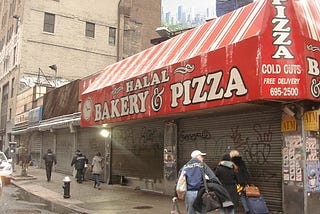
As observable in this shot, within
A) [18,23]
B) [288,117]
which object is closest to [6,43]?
[18,23]

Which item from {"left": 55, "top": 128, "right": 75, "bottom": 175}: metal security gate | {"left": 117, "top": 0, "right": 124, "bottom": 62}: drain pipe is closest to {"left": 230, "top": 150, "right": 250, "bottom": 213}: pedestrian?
{"left": 55, "top": 128, "right": 75, "bottom": 175}: metal security gate

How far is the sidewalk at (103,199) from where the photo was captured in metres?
11.4

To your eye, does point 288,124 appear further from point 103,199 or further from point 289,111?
point 103,199

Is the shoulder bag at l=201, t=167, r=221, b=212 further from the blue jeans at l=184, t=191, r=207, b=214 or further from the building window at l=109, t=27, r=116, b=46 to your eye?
the building window at l=109, t=27, r=116, b=46

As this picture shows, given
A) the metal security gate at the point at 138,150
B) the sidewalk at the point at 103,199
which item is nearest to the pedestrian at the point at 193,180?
the sidewalk at the point at 103,199

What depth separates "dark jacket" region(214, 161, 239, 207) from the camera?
9.04 meters

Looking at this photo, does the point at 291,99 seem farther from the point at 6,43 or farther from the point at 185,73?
the point at 6,43

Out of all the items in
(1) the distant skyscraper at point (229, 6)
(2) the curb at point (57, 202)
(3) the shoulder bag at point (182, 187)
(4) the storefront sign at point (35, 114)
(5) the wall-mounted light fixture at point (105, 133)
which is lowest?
(2) the curb at point (57, 202)

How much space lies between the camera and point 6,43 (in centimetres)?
4516

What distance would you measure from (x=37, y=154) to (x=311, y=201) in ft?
85.7

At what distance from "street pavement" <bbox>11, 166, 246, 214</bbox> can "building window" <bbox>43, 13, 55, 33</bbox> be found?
2221cm

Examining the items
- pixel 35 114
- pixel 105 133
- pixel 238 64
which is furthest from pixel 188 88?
pixel 35 114

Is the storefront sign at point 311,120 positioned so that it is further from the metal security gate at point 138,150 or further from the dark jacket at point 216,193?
the metal security gate at point 138,150

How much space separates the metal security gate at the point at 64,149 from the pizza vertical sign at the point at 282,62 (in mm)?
16906
